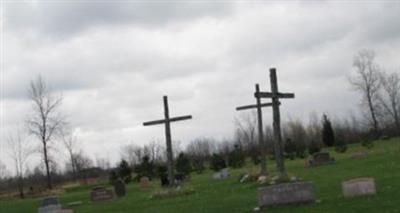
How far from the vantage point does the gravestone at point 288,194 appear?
57.5ft

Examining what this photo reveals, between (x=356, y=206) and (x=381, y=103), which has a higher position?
(x=381, y=103)

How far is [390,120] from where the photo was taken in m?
87.3

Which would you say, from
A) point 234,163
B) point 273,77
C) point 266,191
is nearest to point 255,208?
point 266,191

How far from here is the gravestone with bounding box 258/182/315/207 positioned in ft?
57.5

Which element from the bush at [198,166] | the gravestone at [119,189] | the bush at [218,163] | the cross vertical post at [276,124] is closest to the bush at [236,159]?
the bush at [218,163]

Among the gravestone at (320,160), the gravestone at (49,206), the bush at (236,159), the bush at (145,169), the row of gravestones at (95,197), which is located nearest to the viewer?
the gravestone at (49,206)

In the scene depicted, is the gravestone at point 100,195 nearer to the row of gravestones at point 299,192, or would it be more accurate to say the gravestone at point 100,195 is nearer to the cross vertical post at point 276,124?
the cross vertical post at point 276,124

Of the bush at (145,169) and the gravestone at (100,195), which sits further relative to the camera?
the bush at (145,169)

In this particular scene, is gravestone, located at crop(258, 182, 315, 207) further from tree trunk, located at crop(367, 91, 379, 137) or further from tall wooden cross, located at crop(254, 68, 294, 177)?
tree trunk, located at crop(367, 91, 379, 137)

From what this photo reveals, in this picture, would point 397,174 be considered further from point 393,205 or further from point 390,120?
point 390,120

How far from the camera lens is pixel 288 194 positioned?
1764 cm

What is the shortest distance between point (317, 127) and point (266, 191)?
3581 inches

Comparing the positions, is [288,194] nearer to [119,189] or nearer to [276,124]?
[276,124]

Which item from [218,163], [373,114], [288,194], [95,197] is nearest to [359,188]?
[288,194]
